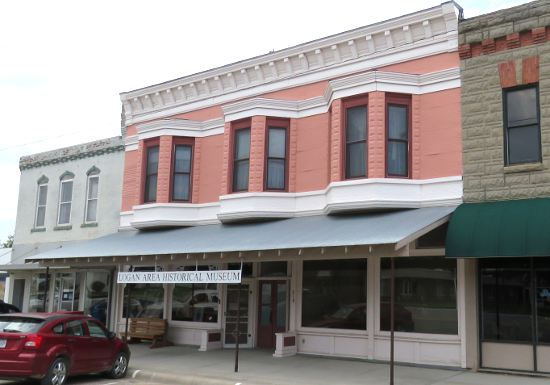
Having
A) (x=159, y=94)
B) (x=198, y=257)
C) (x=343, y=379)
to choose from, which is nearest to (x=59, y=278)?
(x=159, y=94)

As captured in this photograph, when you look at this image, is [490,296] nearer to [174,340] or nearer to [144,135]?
[174,340]

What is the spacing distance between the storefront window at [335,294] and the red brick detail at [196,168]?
444 centimetres

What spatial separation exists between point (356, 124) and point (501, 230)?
4.66 metres

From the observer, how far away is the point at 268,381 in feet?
40.0

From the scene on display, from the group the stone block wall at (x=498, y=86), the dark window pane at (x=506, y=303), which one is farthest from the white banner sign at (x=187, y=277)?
Result: the stone block wall at (x=498, y=86)

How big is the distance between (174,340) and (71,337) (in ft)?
23.3

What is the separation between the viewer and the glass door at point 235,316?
1780 centimetres

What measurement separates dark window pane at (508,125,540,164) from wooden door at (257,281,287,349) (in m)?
7.21

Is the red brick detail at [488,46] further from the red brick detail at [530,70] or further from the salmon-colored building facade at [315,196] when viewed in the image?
the red brick detail at [530,70]

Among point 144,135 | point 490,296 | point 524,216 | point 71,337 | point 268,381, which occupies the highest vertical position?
point 144,135

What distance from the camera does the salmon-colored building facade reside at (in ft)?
45.6

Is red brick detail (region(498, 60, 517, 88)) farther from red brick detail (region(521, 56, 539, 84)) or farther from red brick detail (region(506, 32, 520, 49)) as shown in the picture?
red brick detail (region(506, 32, 520, 49))

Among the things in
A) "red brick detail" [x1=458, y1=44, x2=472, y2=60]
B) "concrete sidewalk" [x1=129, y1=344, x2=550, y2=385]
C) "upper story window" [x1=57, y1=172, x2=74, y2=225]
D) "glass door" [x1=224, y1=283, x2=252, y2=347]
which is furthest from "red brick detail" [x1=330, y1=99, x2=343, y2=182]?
"upper story window" [x1=57, y1=172, x2=74, y2=225]

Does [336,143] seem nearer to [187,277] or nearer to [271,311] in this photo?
[187,277]
